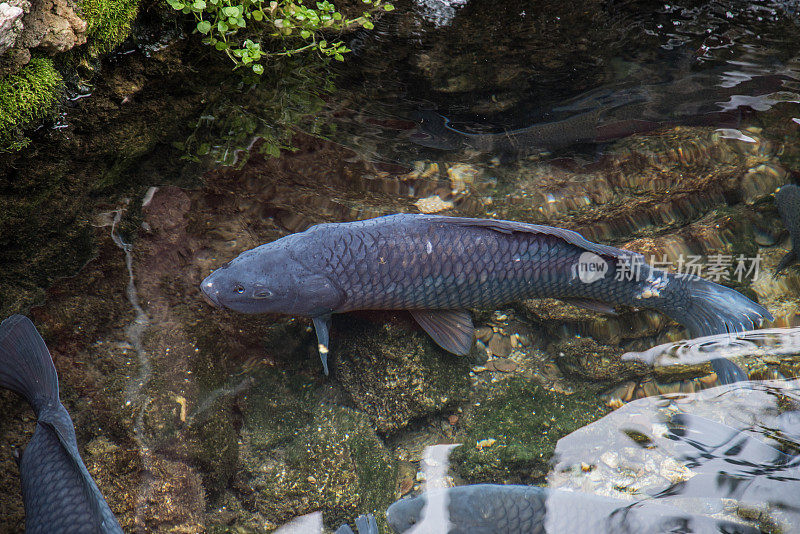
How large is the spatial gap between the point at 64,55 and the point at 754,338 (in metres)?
5.48

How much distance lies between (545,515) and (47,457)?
2866mm

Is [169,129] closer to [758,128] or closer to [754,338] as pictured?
[754,338]

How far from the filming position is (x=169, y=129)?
398cm

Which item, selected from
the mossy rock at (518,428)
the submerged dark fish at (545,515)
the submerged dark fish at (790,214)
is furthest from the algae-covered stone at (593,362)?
the submerged dark fish at (790,214)

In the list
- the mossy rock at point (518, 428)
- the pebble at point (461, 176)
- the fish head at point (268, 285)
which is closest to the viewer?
the fish head at point (268, 285)

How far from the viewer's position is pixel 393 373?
361 cm

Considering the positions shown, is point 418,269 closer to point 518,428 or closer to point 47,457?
point 518,428

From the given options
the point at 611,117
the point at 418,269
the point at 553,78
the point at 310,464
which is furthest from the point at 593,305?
the point at 310,464

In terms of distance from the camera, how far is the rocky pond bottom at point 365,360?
312 cm

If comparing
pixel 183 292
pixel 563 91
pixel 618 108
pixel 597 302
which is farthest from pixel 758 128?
pixel 183 292

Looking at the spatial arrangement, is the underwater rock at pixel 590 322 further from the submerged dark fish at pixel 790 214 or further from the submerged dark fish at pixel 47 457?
the submerged dark fish at pixel 47 457

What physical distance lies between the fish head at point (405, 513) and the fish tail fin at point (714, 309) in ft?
7.52

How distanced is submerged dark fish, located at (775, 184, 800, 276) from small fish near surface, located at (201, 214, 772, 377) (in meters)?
1.64

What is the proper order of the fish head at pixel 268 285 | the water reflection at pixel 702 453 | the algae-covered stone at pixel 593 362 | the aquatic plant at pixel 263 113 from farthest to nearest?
the aquatic plant at pixel 263 113, the algae-covered stone at pixel 593 362, the fish head at pixel 268 285, the water reflection at pixel 702 453
